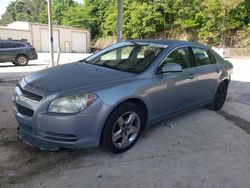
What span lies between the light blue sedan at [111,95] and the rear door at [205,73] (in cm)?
2

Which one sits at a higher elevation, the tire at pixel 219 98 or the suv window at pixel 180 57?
the suv window at pixel 180 57

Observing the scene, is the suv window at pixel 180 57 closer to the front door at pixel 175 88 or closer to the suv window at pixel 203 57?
the front door at pixel 175 88

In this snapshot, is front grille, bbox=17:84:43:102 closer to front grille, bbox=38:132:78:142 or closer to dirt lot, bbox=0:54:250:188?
front grille, bbox=38:132:78:142

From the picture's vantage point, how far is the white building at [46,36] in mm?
28938

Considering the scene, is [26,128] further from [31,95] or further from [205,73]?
[205,73]

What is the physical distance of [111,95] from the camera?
335 centimetres

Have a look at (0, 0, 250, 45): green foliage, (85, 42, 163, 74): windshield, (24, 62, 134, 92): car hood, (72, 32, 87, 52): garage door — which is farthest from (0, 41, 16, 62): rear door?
(72, 32, 87, 52): garage door

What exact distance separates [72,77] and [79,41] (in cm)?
3096

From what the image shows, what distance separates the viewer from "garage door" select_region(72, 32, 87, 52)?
33.2 m

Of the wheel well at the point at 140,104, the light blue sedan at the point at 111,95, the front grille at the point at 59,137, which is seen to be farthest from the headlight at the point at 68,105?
the wheel well at the point at 140,104

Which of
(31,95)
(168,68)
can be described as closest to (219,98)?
(168,68)

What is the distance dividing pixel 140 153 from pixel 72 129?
1.08 m

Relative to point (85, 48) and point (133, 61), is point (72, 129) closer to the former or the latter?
point (133, 61)

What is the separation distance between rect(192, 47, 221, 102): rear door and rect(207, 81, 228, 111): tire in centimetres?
26
